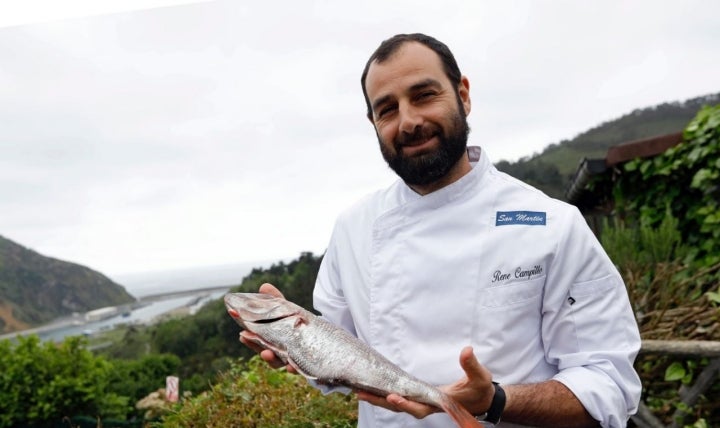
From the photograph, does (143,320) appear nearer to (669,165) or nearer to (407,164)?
(669,165)

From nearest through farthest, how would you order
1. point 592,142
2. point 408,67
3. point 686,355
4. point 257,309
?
1. point 408,67
2. point 257,309
3. point 686,355
4. point 592,142

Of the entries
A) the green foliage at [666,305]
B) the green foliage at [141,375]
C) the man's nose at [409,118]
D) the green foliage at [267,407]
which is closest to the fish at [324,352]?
the man's nose at [409,118]

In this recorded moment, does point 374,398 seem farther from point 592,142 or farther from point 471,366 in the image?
point 592,142

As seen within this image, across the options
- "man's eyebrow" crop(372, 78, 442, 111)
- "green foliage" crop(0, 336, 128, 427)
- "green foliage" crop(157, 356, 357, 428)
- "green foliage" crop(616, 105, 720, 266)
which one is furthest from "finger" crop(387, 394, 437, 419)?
"green foliage" crop(0, 336, 128, 427)

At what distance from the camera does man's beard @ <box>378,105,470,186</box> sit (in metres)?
2.06

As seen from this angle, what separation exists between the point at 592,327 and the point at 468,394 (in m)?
0.48

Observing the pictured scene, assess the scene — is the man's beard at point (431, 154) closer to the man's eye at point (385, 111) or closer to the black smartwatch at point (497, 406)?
the man's eye at point (385, 111)

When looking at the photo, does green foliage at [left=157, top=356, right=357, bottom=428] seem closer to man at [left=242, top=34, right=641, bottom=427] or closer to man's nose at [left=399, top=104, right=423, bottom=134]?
man at [left=242, top=34, right=641, bottom=427]

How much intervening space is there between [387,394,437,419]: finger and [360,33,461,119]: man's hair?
1.12 metres

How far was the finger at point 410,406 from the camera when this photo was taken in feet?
5.66

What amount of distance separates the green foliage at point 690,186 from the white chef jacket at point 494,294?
3735 millimetres

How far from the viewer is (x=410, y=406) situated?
5.65ft

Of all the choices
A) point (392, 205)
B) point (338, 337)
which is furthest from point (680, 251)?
point (338, 337)

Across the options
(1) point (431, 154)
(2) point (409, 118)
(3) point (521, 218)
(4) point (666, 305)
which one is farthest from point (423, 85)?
(4) point (666, 305)
